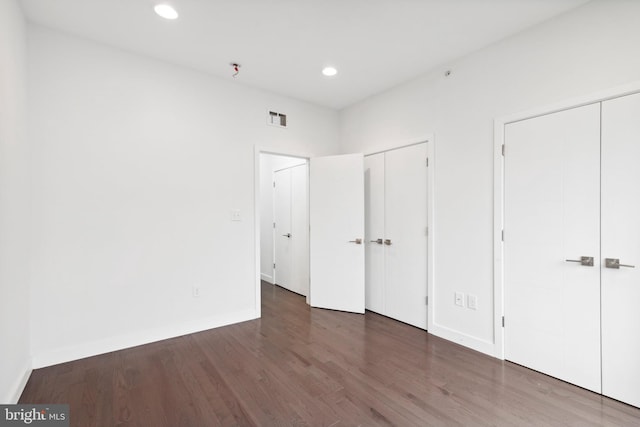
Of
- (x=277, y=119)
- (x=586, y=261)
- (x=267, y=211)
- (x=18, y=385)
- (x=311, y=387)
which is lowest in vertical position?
(x=311, y=387)

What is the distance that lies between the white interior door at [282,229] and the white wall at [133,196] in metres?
1.23

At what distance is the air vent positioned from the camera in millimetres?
3533

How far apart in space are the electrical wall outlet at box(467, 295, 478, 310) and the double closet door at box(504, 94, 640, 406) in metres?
0.26

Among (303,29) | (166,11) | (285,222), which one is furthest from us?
(285,222)

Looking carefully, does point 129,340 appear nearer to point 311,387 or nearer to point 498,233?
point 311,387

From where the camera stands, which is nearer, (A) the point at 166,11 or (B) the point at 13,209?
(B) the point at 13,209

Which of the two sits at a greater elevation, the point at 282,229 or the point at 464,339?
the point at 282,229

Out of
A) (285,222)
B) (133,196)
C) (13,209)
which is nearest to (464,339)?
(285,222)

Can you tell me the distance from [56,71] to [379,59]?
9.36 ft

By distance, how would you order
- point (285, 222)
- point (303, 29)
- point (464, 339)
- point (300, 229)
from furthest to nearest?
point (285, 222) < point (300, 229) < point (464, 339) < point (303, 29)

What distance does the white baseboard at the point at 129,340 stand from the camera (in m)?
2.30

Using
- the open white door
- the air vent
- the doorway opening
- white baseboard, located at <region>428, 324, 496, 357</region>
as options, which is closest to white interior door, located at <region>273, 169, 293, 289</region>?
the doorway opening

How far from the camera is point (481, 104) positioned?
102 inches

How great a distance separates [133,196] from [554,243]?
3.63m
